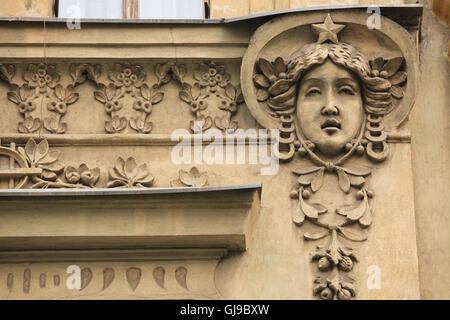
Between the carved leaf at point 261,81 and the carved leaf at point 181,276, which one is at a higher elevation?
the carved leaf at point 261,81

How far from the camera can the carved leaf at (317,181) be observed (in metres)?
9.99

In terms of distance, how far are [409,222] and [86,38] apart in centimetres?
219

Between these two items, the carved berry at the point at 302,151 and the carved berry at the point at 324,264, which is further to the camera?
the carved berry at the point at 302,151

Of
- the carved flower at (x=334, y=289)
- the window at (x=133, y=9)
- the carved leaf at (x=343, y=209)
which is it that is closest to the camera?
the carved flower at (x=334, y=289)

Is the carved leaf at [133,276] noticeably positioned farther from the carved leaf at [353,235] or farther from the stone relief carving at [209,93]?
the carved leaf at [353,235]

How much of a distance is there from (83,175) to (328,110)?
57.1 inches

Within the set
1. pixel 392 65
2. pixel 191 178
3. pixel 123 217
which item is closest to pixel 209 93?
pixel 191 178

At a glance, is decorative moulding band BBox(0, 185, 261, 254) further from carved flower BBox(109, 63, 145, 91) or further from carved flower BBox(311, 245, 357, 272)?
carved flower BBox(109, 63, 145, 91)

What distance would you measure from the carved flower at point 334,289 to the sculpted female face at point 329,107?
0.77 meters

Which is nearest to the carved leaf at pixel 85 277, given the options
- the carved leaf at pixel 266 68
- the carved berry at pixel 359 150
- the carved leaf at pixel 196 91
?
the carved leaf at pixel 196 91

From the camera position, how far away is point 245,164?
1009 centimetres
